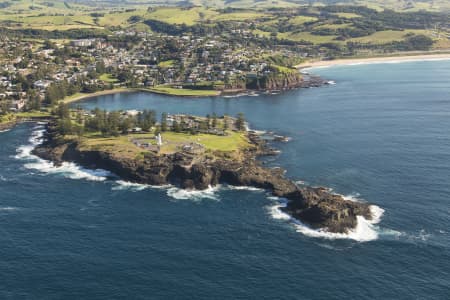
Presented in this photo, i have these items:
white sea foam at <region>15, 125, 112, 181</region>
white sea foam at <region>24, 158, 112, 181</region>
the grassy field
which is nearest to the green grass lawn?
the grassy field

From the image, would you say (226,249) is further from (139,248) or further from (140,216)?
(140,216)

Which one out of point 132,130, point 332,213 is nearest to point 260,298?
point 332,213

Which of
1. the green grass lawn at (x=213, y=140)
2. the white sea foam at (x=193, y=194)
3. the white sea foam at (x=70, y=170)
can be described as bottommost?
the white sea foam at (x=193, y=194)

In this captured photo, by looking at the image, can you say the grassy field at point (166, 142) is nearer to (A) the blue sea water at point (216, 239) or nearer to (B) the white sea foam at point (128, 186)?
(B) the white sea foam at point (128, 186)

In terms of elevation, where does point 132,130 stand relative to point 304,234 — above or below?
above

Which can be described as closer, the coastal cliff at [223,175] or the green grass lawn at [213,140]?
the coastal cliff at [223,175]

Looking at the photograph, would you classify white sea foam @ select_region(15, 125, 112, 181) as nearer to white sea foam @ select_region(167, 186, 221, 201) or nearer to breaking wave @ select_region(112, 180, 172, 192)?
breaking wave @ select_region(112, 180, 172, 192)

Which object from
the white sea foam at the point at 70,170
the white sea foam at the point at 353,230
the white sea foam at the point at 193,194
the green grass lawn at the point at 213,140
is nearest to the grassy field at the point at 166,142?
the green grass lawn at the point at 213,140
